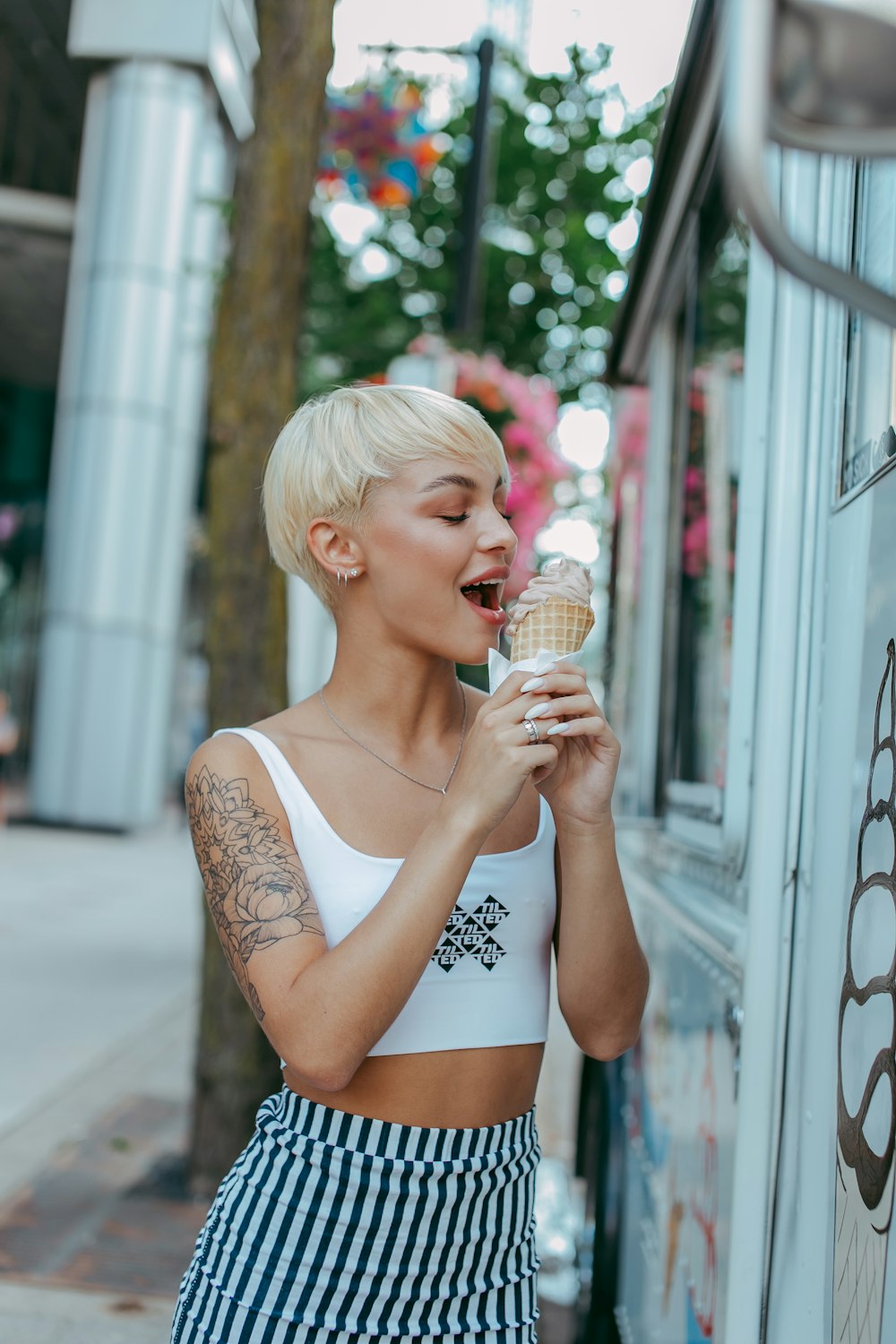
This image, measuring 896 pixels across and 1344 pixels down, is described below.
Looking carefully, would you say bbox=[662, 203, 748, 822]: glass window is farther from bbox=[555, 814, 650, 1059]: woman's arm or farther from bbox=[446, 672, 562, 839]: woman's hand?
bbox=[446, 672, 562, 839]: woman's hand

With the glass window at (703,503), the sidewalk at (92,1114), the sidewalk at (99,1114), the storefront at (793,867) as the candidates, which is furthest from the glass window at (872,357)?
the sidewalk at (92,1114)

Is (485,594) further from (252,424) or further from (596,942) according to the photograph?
(252,424)

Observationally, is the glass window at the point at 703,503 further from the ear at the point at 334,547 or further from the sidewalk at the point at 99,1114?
the sidewalk at the point at 99,1114

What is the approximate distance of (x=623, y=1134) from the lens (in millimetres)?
2990

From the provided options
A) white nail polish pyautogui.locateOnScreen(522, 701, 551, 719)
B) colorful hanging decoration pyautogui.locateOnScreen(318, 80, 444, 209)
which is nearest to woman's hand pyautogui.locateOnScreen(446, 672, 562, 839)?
white nail polish pyautogui.locateOnScreen(522, 701, 551, 719)

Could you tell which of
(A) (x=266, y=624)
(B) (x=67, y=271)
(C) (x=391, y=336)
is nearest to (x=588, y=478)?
(C) (x=391, y=336)

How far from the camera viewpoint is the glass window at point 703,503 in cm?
271

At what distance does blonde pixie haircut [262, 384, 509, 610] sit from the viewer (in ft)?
5.34

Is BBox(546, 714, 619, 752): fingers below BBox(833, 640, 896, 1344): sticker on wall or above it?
above

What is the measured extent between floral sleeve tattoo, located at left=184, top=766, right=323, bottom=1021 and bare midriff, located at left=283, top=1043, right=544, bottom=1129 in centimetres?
16

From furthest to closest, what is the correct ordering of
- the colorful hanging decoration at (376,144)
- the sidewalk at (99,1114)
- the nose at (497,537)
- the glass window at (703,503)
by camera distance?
1. the colorful hanging decoration at (376,144)
2. the sidewalk at (99,1114)
3. the glass window at (703,503)
4. the nose at (497,537)

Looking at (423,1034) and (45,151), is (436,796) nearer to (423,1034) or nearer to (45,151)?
(423,1034)

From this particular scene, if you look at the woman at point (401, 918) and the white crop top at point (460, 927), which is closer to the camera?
the woman at point (401, 918)

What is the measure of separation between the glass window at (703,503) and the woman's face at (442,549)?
966 millimetres
